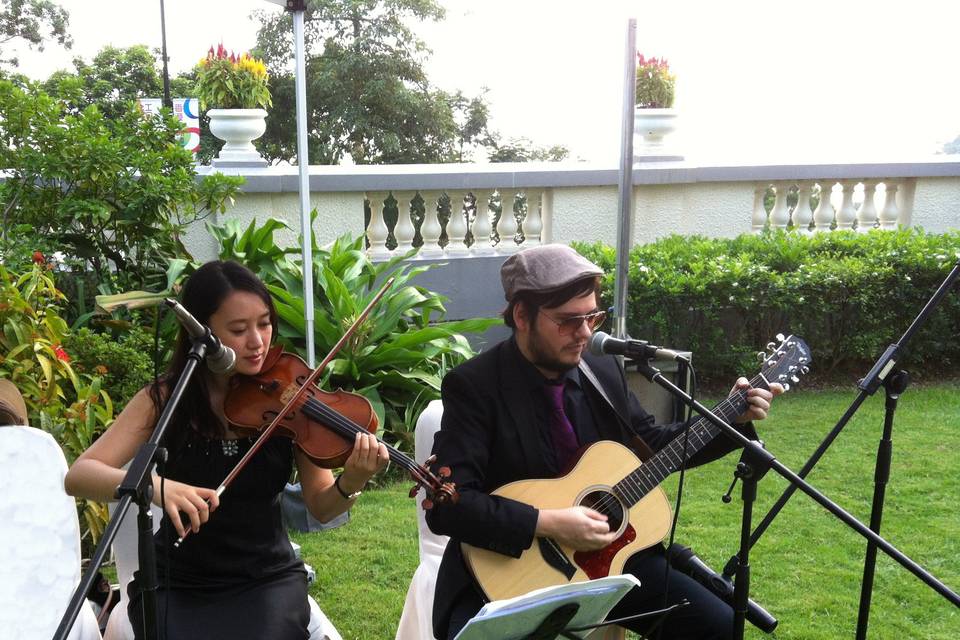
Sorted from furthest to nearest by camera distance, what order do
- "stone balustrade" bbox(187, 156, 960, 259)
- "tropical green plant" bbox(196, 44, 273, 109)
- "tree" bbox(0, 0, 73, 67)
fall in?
"tree" bbox(0, 0, 73, 67) → "stone balustrade" bbox(187, 156, 960, 259) → "tropical green plant" bbox(196, 44, 273, 109)

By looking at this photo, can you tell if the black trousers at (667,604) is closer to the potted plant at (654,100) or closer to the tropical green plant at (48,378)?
the tropical green plant at (48,378)

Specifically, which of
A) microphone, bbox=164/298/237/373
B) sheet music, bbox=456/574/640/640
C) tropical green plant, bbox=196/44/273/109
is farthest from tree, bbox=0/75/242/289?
sheet music, bbox=456/574/640/640

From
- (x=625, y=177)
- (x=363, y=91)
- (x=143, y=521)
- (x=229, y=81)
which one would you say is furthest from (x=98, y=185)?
(x=363, y=91)

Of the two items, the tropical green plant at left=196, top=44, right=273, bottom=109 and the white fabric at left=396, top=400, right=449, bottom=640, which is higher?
the tropical green plant at left=196, top=44, right=273, bottom=109

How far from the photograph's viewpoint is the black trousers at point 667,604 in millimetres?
2775

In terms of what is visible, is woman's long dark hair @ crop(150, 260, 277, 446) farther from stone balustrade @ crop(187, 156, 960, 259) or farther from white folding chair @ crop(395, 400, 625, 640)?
stone balustrade @ crop(187, 156, 960, 259)

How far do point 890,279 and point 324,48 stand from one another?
19.0 metres

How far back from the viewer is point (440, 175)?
7070mm

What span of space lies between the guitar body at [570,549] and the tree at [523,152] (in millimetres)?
21319

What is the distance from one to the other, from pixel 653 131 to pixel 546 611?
5.86 meters

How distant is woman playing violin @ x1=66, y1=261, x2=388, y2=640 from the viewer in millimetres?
2672

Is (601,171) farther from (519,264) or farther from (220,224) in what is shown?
(519,264)

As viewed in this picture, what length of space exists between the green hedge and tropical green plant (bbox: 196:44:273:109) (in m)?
2.65

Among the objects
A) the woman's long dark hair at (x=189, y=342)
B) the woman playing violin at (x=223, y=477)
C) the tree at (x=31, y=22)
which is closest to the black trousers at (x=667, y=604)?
the woman playing violin at (x=223, y=477)
